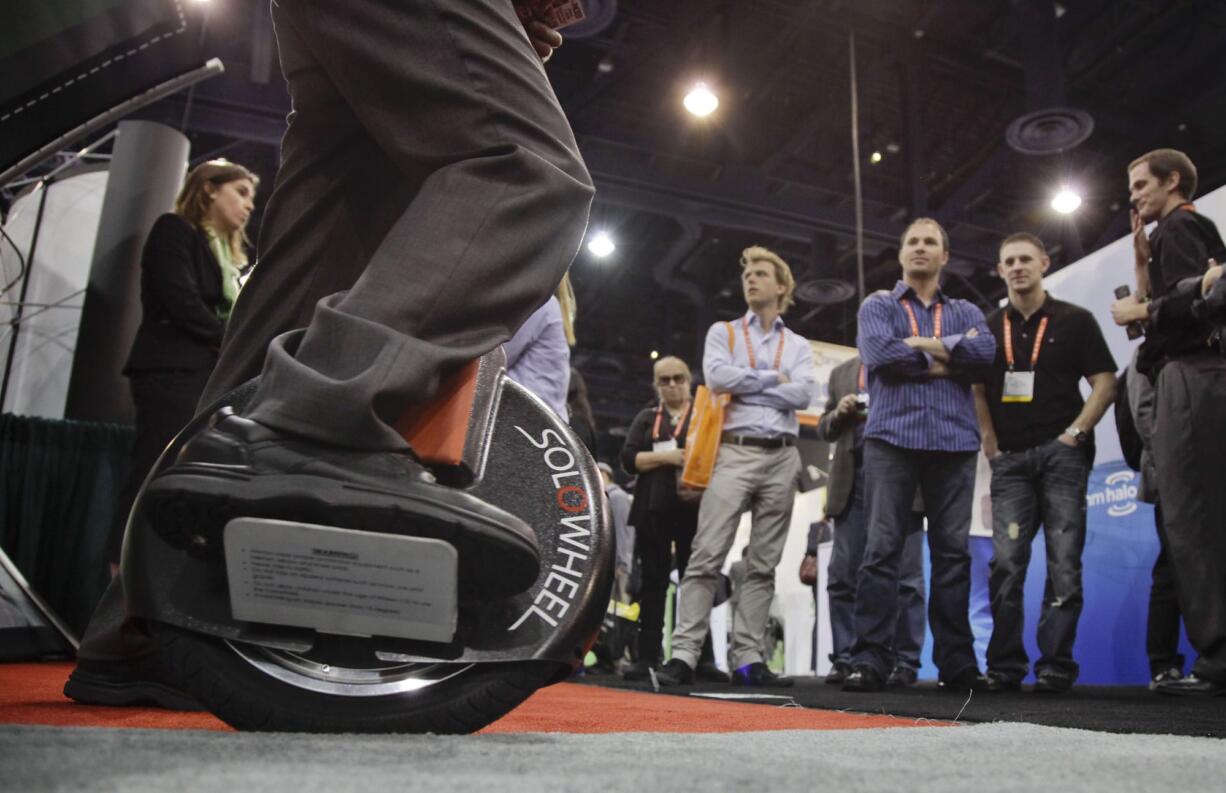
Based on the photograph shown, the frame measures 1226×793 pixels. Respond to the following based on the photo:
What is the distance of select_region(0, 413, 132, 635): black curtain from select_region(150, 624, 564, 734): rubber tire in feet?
9.92

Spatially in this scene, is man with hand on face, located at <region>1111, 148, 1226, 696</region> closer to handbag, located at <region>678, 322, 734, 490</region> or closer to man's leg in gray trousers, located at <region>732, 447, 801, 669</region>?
man's leg in gray trousers, located at <region>732, 447, 801, 669</region>

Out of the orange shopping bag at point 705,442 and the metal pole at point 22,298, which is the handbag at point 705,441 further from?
the metal pole at point 22,298

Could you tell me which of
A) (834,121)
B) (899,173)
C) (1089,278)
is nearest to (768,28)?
(834,121)

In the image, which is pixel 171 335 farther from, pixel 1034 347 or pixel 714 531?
pixel 1034 347

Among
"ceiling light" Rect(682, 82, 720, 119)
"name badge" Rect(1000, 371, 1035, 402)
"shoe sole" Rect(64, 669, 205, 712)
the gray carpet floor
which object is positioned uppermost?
"ceiling light" Rect(682, 82, 720, 119)

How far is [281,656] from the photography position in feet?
3.14

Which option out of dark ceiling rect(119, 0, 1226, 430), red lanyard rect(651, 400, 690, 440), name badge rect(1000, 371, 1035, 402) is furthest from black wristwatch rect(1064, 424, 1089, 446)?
dark ceiling rect(119, 0, 1226, 430)

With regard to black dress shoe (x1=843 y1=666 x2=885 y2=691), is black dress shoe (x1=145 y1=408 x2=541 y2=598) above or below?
above

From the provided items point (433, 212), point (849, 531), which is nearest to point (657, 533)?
point (849, 531)

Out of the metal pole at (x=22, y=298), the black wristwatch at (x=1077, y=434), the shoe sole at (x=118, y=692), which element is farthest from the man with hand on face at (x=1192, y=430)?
the metal pole at (x=22, y=298)

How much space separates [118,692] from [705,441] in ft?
9.36

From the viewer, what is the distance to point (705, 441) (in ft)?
13.0

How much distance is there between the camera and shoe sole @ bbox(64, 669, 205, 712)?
1.34m

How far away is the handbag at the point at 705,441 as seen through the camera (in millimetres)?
3939
